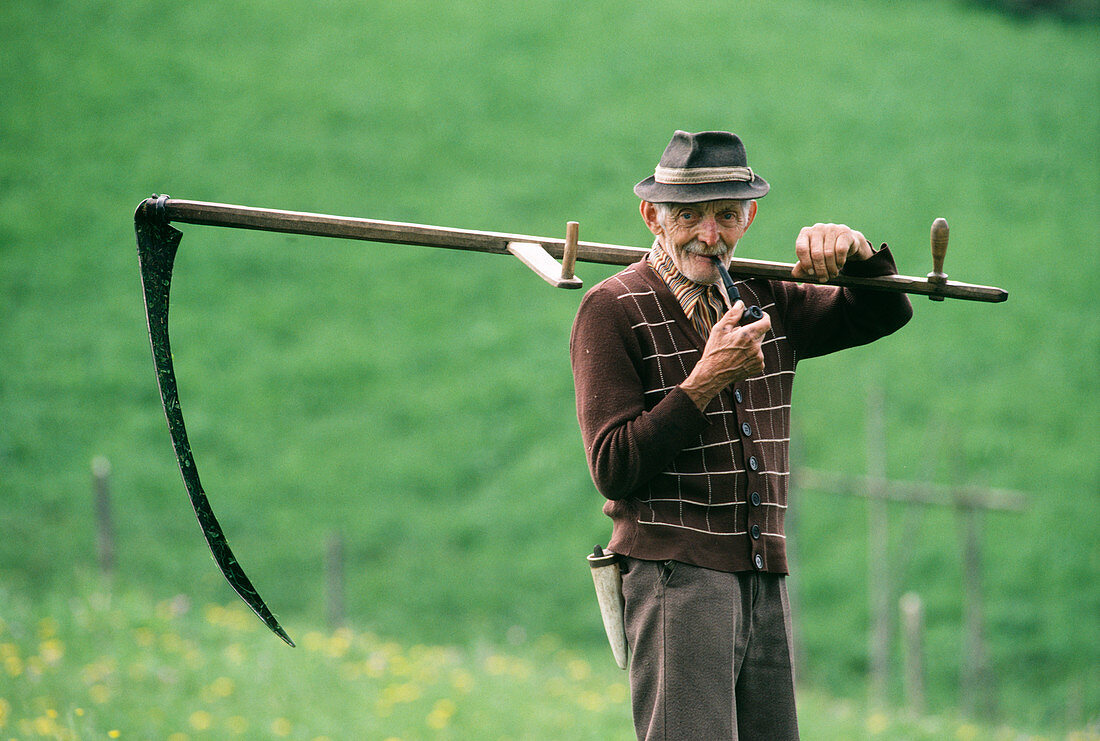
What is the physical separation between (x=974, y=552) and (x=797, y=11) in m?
A: 13.0

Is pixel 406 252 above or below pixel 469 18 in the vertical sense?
below

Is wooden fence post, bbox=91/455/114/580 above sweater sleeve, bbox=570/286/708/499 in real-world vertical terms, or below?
below

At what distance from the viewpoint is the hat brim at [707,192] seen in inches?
112

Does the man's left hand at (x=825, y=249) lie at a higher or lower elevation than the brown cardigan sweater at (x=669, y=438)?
higher

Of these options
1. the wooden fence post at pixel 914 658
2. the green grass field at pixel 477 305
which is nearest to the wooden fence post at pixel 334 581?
the green grass field at pixel 477 305

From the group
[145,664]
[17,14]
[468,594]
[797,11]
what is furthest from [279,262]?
[797,11]

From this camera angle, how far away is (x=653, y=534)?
2.90 metres

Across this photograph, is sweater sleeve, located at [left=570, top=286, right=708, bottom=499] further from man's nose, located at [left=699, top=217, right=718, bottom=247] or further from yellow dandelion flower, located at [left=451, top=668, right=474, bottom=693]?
→ yellow dandelion flower, located at [left=451, top=668, right=474, bottom=693]

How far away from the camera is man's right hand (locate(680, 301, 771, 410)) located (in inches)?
107

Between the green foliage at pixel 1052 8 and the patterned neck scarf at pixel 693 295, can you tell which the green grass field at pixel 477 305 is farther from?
the patterned neck scarf at pixel 693 295

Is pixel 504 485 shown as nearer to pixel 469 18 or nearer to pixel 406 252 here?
pixel 406 252

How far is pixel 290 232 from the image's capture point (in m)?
3.05

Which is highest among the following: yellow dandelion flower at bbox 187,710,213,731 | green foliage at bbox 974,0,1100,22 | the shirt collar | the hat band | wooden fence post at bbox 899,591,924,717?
green foliage at bbox 974,0,1100,22

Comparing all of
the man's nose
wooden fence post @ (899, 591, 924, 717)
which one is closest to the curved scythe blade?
the man's nose
